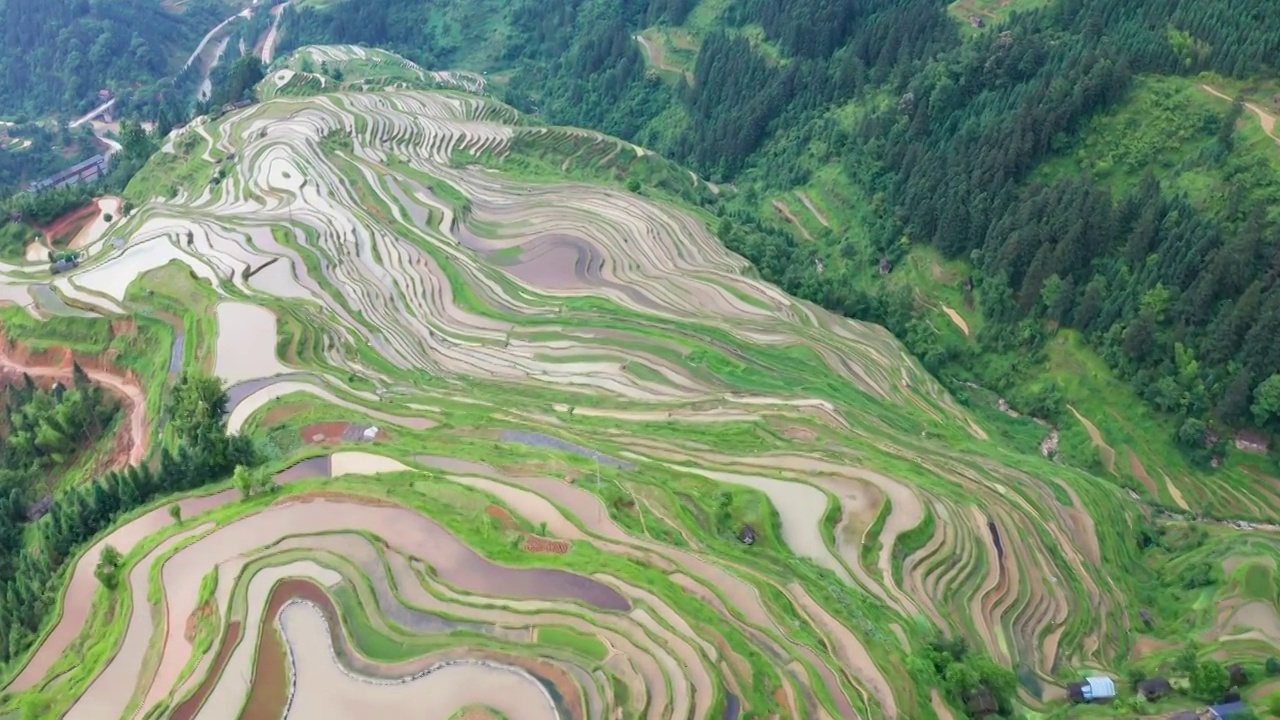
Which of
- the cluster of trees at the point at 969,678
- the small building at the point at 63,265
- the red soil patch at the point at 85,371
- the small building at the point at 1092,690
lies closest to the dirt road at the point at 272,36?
the small building at the point at 63,265

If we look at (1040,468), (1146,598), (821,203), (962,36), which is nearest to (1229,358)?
(1040,468)

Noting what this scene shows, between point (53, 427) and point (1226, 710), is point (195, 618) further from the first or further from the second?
point (1226, 710)

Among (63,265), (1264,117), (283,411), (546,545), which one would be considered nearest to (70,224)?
(63,265)

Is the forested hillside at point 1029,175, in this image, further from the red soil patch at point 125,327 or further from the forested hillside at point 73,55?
the forested hillside at point 73,55

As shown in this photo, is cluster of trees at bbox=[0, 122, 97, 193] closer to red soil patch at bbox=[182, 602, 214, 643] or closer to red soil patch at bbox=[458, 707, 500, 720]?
red soil patch at bbox=[182, 602, 214, 643]

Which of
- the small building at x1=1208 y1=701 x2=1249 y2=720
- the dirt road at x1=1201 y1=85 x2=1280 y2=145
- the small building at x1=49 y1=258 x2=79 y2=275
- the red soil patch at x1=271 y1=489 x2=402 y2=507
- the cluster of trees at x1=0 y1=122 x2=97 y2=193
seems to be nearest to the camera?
the small building at x1=1208 y1=701 x2=1249 y2=720

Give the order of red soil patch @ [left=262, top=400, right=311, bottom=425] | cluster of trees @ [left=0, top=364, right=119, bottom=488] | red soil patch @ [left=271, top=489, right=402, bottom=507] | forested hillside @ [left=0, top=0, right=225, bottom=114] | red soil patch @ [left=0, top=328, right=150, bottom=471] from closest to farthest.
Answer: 1. red soil patch @ [left=271, top=489, right=402, bottom=507]
2. red soil patch @ [left=262, top=400, right=311, bottom=425]
3. cluster of trees @ [left=0, top=364, right=119, bottom=488]
4. red soil patch @ [left=0, top=328, right=150, bottom=471]
5. forested hillside @ [left=0, top=0, right=225, bottom=114]

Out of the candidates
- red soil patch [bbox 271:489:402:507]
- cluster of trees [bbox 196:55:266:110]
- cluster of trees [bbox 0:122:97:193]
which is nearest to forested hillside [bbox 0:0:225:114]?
cluster of trees [bbox 0:122:97:193]
